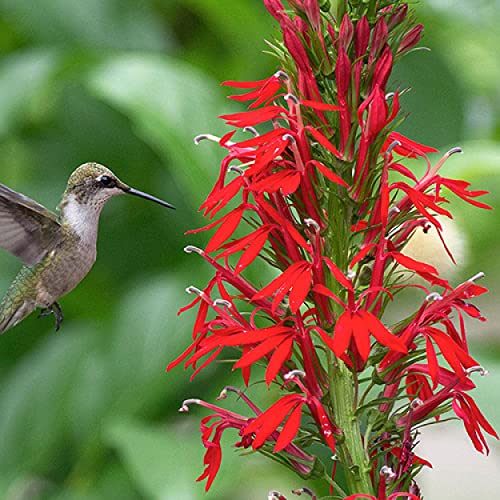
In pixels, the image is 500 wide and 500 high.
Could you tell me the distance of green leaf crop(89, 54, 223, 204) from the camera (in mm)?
1514

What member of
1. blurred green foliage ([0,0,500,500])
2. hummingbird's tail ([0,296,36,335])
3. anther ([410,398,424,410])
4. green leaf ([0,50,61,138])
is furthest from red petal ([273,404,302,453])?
green leaf ([0,50,61,138])

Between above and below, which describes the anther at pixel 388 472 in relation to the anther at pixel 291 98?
below

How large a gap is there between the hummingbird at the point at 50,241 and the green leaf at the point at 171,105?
0.42 meters

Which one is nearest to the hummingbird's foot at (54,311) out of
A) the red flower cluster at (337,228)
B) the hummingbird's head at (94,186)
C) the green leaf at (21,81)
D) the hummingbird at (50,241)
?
the hummingbird at (50,241)

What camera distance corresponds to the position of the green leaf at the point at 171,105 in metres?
1.51

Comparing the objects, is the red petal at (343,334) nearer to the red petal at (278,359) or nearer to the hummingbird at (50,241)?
the red petal at (278,359)

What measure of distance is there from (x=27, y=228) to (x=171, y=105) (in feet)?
1.88

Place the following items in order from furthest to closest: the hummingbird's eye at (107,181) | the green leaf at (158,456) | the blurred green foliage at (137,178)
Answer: the blurred green foliage at (137,178) → the green leaf at (158,456) → the hummingbird's eye at (107,181)

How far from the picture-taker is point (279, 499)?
811 mm

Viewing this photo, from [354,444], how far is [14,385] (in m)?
1.30

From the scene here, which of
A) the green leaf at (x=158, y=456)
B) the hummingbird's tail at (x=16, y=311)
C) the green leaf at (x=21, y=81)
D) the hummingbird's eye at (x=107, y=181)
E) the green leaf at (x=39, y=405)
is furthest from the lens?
the green leaf at (x=39, y=405)

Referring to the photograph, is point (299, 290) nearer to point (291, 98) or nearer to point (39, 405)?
point (291, 98)

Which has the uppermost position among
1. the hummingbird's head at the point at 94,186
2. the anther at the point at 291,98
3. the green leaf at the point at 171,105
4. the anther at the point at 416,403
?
the green leaf at the point at 171,105

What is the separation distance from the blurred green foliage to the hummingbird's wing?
1.38 ft
